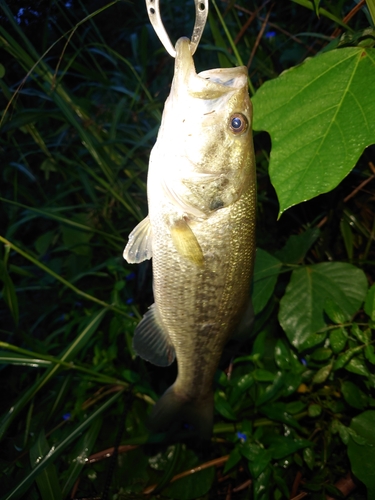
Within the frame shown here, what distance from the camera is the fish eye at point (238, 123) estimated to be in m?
1.12

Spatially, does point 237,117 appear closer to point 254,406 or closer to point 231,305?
point 231,305

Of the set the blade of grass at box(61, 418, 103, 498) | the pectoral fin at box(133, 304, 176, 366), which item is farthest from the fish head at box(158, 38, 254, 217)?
the blade of grass at box(61, 418, 103, 498)

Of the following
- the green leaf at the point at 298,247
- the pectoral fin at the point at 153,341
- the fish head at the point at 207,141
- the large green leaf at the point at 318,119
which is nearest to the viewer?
the large green leaf at the point at 318,119

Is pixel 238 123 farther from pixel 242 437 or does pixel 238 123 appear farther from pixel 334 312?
pixel 242 437

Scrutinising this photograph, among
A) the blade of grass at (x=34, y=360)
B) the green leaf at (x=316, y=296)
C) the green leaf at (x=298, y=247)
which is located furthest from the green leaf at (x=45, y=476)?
the green leaf at (x=298, y=247)

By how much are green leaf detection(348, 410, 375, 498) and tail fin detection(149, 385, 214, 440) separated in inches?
Answer: 21.6

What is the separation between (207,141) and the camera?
3.75 ft

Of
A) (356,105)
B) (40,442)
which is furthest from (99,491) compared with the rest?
(356,105)

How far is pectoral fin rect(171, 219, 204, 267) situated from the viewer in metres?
1.14

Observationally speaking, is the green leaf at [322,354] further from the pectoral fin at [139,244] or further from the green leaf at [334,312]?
the pectoral fin at [139,244]

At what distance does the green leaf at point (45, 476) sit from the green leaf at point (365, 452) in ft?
3.60

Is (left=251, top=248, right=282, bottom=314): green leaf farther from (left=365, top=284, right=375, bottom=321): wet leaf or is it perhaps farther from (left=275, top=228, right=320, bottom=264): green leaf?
(left=365, top=284, right=375, bottom=321): wet leaf

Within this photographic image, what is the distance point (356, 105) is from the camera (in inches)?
39.8

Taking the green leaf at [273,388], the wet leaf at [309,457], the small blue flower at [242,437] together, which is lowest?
the wet leaf at [309,457]
